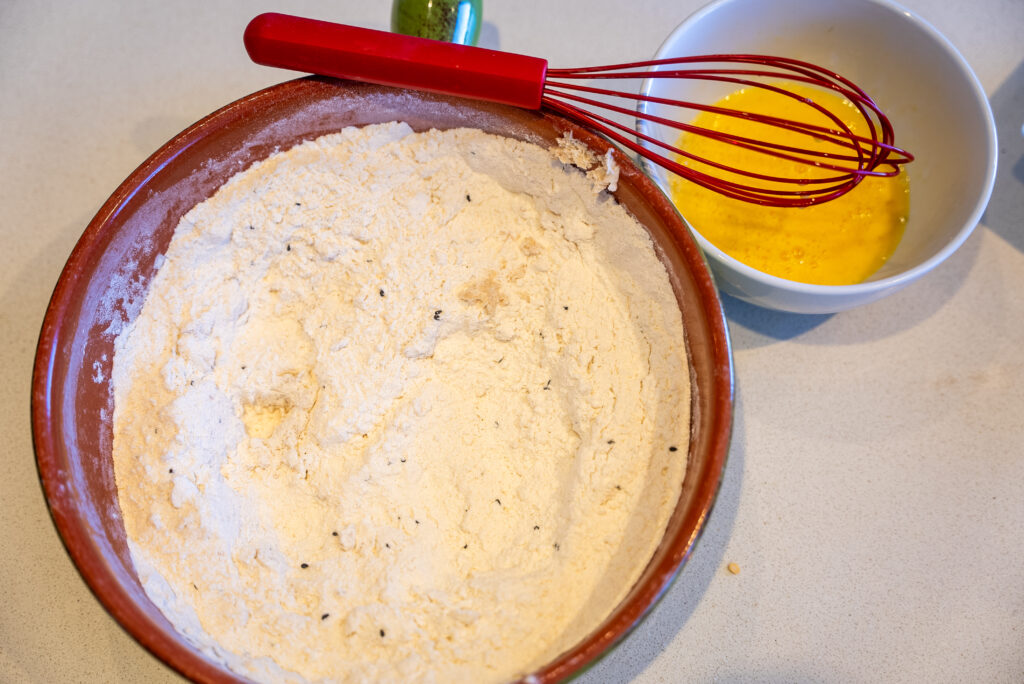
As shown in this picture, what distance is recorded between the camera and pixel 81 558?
59 centimetres

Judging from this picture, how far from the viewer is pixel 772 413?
85 cm

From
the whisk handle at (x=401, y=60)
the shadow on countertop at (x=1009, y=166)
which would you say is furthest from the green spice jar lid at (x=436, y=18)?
the shadow on countertop at (x=1009, y=166)

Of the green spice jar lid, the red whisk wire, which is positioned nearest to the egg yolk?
the red whisk wire

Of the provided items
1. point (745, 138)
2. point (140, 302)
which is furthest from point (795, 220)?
point (140, 302)

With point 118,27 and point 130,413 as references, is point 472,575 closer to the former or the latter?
point 130,413

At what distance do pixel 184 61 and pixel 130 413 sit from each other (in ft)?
1.78

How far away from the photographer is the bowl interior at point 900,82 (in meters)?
0.79

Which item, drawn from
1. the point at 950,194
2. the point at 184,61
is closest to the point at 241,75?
the point at 184,61

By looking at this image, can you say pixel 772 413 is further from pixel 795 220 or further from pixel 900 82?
pixel 900 82

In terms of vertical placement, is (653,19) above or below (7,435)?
above

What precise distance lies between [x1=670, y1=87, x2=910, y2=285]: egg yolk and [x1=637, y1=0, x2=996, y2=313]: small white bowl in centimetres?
2

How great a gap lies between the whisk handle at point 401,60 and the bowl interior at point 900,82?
171 millimetres

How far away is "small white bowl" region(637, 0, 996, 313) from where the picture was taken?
0.75 meters

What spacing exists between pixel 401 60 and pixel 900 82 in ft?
2.08
